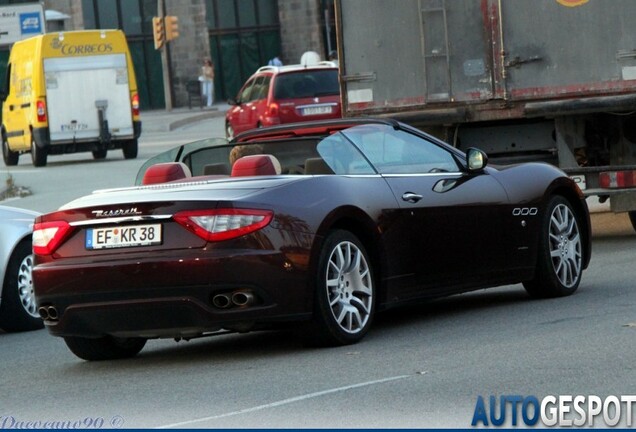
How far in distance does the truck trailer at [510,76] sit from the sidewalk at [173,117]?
35.3m

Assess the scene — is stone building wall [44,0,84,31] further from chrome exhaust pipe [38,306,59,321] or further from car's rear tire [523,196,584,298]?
chrome exhaust pipe [38,306,59,321]

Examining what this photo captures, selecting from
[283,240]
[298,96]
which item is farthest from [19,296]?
[298,96]

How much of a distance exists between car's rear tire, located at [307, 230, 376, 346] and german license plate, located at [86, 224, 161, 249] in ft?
3.00

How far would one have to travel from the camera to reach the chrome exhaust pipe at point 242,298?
8.91 metres

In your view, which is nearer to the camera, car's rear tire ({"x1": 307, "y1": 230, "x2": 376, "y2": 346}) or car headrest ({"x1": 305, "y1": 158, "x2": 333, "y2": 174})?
car's rear tire ({"x1": 307, "y1": 230, "x2": 376, "y2": 346})

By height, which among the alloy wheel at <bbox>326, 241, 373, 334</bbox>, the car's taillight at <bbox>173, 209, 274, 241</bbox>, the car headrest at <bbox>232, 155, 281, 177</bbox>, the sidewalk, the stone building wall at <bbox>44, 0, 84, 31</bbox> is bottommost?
the sidewalk

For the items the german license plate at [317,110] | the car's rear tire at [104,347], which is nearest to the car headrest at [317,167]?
the car's rear tire at [104,347]

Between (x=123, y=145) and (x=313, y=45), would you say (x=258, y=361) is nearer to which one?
(x=123, y=145)

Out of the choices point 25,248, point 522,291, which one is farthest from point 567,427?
point 25,248

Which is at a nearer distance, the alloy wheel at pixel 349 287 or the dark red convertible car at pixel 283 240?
the dark red convertible car at pixel 283 240

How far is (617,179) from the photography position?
15.0 meters

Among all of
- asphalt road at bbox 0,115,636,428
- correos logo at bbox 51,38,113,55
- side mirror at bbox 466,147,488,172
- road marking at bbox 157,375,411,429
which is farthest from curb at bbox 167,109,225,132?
road marking at bbox 157,375,411,429

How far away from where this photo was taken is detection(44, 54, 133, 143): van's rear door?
35.8 meters

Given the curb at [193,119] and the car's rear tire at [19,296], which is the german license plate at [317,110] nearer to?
the car's rear tire at [19,296]
